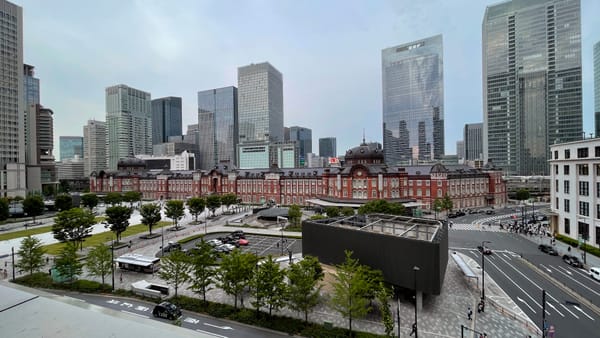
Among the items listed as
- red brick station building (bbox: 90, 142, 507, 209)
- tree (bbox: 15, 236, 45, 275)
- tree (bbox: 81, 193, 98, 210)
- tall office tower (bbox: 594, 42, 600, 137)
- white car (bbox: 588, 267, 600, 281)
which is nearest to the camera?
white car (bbox: 588, 267, 600, 281)

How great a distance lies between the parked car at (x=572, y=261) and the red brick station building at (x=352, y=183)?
3849 centimetres

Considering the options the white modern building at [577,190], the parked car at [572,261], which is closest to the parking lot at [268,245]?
the parked car at [572,261]

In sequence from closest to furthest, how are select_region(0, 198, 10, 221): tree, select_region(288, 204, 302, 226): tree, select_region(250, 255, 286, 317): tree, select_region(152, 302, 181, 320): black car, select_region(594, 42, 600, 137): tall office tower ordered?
select_region(250, 255, 286, 317): tree → select_region(152, 302, 181, 320): black car → select_region(288, 204, 302, 226): tree → select_region(0, 198, 10, 221): tree → select_region(594, 42, 600, 137): tall office tower

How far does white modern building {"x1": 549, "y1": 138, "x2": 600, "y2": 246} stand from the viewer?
45.6 meters

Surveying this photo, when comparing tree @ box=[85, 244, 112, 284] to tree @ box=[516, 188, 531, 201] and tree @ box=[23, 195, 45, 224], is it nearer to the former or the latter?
tree @ box=[23, 195, 45, 224]

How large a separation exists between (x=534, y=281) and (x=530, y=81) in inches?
5802

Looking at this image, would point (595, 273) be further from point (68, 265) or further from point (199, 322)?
point (68, 265)

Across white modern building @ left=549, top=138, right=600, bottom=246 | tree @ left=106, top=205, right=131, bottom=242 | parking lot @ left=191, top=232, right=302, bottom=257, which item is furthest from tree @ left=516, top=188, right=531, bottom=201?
tree @ left=106, top=205, right=131, bottom=242

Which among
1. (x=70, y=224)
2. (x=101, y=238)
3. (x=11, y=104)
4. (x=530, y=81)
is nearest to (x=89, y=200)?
(x=101, y=238)

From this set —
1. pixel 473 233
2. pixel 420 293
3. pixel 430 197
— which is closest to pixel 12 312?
pixel 420 293

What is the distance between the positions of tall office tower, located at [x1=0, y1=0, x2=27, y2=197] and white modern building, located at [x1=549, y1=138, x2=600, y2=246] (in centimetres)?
16440

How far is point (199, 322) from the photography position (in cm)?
2564

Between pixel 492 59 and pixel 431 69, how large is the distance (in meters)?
36.7

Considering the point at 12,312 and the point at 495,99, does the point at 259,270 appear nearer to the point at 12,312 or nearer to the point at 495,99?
the point at 12,312
